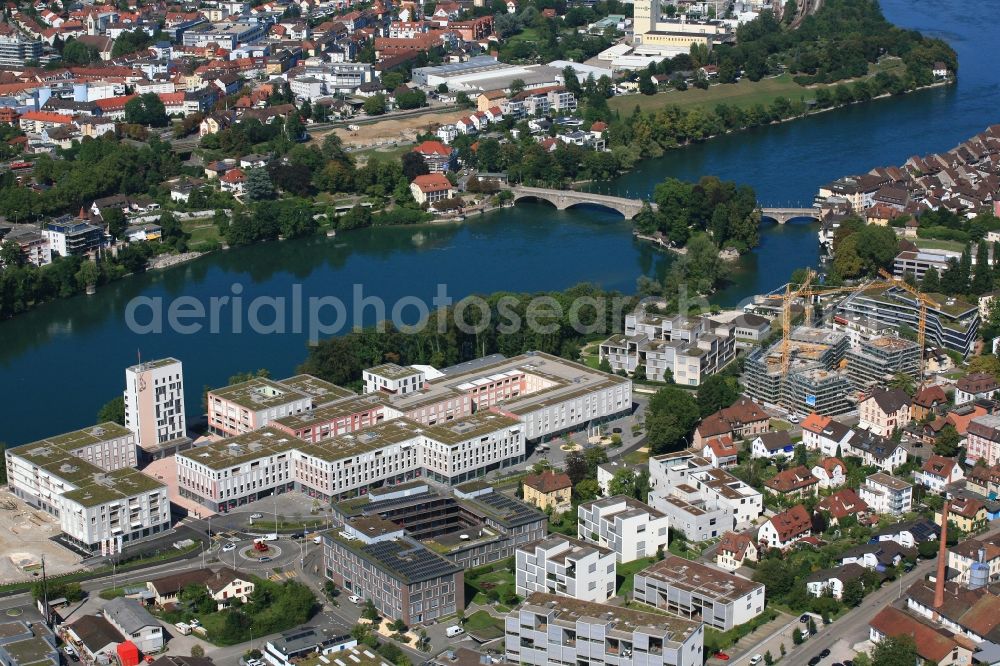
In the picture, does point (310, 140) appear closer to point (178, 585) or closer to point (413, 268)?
point (413, 268)

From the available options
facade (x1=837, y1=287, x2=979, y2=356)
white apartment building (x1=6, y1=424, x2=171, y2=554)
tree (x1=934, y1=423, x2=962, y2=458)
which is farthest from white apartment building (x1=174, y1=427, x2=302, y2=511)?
facade (x1=837, y1=287, x2=979, y2=356)

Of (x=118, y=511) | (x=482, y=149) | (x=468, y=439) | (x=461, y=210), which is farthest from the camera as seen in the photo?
(x=482, y=149)

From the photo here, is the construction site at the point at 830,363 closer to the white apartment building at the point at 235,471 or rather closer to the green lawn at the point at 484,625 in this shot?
the white apartment building at the point at 235,471

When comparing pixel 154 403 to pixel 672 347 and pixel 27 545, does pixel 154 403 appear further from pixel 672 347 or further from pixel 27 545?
pixel 672 347

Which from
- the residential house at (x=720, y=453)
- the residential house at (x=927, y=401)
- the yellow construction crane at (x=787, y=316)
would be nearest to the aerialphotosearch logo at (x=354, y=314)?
the yellow construction crane at (x=787, y=316)

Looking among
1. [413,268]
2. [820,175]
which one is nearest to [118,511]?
[413,268]

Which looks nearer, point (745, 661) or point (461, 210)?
point (745, 661)

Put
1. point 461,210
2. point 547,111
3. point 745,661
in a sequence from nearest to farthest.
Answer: point 745,661 → point 461,210 → point 547,111
